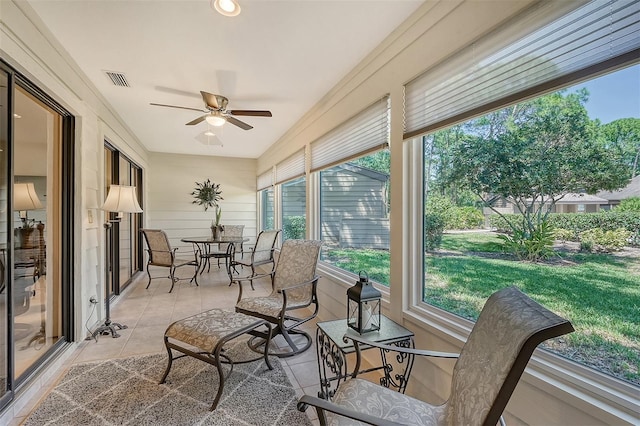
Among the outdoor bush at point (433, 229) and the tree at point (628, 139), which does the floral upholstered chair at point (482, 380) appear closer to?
the tree at point (628, 139)

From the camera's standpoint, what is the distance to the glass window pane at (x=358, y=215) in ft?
8.48

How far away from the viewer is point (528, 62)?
1.35 meters

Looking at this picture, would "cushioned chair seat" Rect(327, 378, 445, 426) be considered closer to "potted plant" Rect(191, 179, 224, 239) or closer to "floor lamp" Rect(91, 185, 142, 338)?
"floor lamp" Rect(91, 185, 142, 338)

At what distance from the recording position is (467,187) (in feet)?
5.96

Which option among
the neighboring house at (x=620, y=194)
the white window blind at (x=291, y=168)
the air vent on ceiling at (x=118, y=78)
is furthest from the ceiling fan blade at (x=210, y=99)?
the neighboring house at (x=620, y=194)

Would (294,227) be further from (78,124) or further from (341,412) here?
(341,412)

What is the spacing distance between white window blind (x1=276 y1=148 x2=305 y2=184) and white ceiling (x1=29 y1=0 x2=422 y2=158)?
0.87 meters

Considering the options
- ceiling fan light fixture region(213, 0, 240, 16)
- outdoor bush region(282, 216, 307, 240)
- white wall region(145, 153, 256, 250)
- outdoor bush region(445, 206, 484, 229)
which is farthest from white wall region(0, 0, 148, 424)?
outdoor bush region(445, 206, 484, 229)

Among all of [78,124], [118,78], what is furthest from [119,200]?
[118,78]

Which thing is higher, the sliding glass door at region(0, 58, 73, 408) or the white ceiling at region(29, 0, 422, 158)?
the white ceiling at region(29, 0, 422, 158)

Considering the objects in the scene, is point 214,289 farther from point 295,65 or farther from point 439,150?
point 439,150

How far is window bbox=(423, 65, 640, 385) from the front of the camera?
44.5 inches

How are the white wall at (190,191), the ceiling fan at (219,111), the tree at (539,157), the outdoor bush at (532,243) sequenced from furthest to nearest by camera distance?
the white wall at (190,191)
the ceiling fan at (219,111)
the outdoor bush at (532,243)
the tree at (539,157)

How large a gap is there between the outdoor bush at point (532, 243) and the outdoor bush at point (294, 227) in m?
2.94
